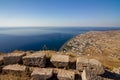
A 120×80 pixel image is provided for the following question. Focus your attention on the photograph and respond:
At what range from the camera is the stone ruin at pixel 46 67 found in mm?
7004

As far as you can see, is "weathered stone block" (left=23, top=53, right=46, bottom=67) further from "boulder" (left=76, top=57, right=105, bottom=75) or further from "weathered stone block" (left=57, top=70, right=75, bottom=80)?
"boulder" (left=76, top=57, right=105, bottom=75)

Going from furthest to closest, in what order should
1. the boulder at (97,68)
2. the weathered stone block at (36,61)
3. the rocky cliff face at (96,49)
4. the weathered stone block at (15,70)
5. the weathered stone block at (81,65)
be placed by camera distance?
1. the rocky cliff face at (96,49)
2. the weathered stone block at (36,61)
3. the weathered stone block at (81,65)
4. the weathered stone block at (15,70)
5. the boulder at (97,68)

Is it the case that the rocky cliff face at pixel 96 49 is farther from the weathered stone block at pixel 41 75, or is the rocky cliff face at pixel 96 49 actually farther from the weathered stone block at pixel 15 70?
the weathered stone block at pixel 15 70

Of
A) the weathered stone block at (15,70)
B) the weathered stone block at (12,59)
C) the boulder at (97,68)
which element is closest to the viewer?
the boulder at (97,68)

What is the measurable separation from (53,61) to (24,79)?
1.91m

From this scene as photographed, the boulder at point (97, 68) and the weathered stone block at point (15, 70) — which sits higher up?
the boulder at point (97, 68)

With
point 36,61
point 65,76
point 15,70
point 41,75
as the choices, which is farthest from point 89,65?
point 15,70

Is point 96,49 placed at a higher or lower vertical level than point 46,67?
lower

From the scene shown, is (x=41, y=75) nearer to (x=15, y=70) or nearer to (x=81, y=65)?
(x=15, y=70)

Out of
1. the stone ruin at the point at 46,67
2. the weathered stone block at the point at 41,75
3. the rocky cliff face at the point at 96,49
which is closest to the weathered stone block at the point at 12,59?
the stone ruin at the point at 46,67

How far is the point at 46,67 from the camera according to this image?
8.13 m

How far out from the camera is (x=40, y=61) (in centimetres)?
802

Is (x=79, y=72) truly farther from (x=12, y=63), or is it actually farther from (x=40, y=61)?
(x=12, y=63)

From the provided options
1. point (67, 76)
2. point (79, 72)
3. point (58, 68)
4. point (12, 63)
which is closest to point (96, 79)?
point (67, 76)
